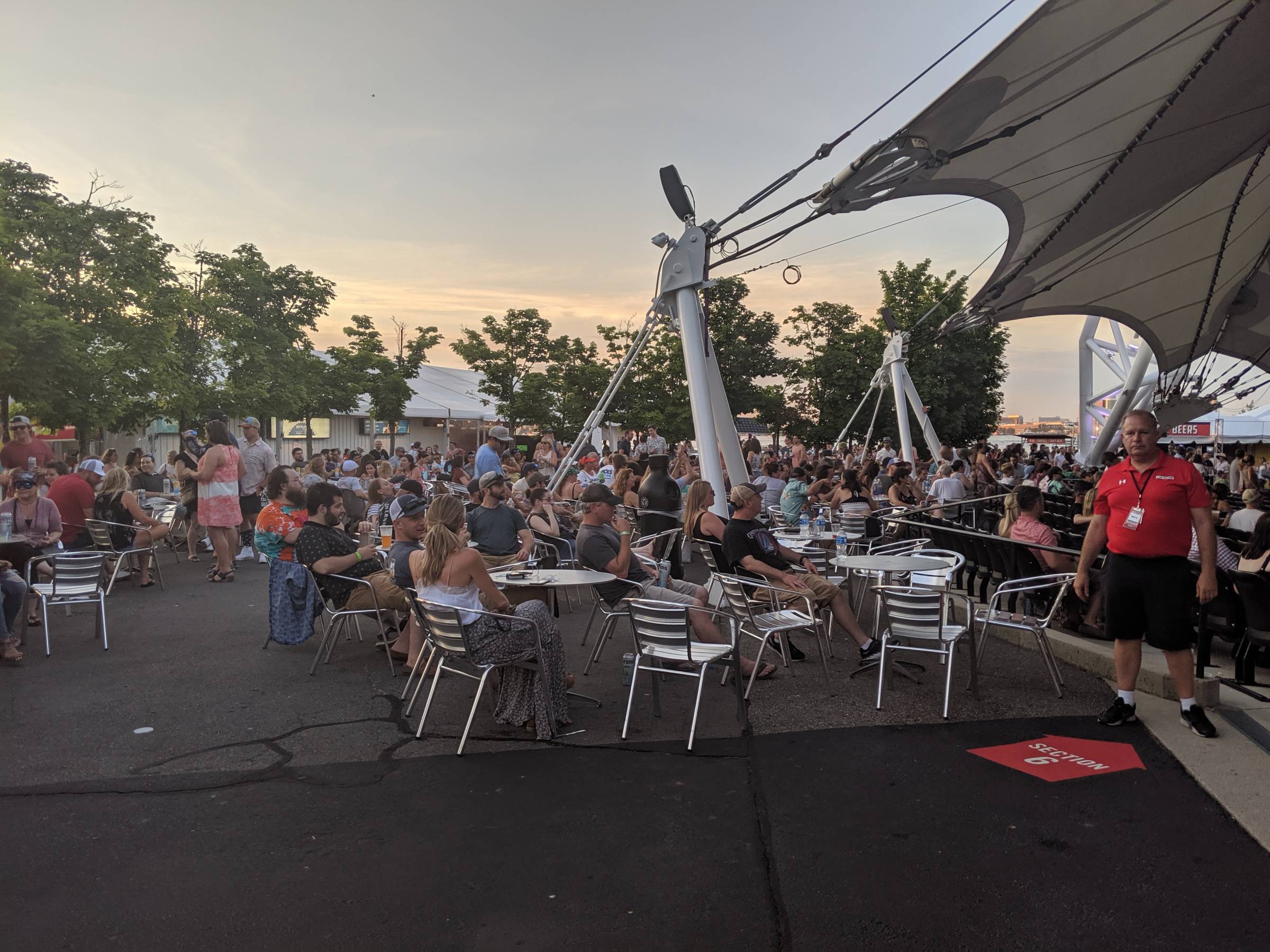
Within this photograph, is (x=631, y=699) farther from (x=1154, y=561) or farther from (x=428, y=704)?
(x=1154, y=561)

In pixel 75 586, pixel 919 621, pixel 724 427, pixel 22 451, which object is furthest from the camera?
pixel 22 451

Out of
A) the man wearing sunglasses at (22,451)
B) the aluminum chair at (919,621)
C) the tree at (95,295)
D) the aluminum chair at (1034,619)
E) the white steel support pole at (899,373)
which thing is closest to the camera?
the aluminum chair at (919,621)

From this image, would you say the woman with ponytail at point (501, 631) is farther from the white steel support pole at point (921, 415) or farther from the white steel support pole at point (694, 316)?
the white steel support pole at point (921, 415)

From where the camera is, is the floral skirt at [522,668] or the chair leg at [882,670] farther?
the chair leg at [882,670]

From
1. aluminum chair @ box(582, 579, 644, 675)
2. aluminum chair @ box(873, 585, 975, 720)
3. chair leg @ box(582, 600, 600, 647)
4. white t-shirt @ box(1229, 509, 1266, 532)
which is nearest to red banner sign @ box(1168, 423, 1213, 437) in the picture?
white t-shirt @ box(1229, 509, 1266, 532)

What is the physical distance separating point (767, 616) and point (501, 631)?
1.91 metres

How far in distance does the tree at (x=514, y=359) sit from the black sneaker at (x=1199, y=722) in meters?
34.5

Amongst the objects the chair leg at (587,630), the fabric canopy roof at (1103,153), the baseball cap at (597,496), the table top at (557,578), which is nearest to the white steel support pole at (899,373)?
the fabric canopy roof at (1103,153)

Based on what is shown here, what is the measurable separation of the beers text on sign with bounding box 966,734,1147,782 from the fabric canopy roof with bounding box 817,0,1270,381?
18.2ft

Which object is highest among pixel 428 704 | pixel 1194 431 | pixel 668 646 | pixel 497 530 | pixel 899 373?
pixel 899 373

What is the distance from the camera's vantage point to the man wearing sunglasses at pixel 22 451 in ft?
34.2

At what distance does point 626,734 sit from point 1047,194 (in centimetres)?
947

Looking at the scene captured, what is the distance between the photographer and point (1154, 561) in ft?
15.9

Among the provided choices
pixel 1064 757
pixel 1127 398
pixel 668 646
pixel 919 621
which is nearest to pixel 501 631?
pixel 668 646
